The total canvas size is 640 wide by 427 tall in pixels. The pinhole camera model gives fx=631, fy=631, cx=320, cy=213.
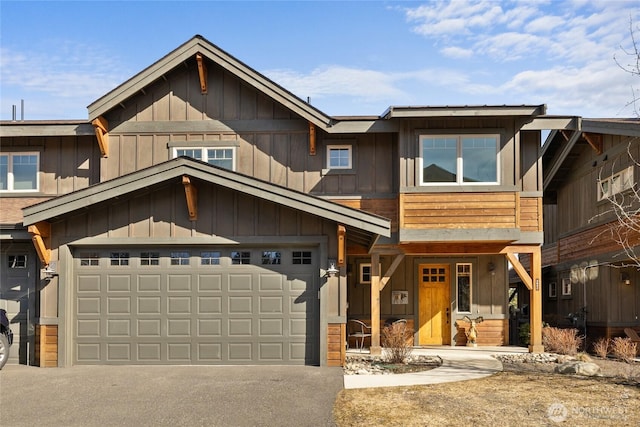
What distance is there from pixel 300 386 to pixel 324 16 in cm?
804

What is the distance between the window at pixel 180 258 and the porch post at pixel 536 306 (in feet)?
28.9

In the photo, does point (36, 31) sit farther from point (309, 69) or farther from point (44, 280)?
point (309, 69)

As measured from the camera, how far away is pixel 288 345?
1313 cm

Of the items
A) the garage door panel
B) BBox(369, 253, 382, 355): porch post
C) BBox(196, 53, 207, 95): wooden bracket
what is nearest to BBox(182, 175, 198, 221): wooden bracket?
the garage door panel

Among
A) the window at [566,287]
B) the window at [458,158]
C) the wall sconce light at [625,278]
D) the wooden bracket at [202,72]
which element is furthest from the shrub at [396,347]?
the window at [566,287]

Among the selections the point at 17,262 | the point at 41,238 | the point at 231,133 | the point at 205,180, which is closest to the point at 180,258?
the point at 205,180

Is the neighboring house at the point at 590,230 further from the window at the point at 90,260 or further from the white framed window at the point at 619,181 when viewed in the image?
the window at the point at 90,260

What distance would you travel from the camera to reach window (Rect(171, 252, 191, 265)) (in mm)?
13414

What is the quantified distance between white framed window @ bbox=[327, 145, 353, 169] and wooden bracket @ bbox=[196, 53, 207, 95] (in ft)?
12.0

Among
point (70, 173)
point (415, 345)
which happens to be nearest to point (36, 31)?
point (70, 173)

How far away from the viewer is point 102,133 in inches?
642

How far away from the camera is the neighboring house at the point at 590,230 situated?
16875 mm

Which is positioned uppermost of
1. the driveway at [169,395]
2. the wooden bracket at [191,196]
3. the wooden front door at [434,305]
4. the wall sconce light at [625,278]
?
the wooden bracket at [191,196]

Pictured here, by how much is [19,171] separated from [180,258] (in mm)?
6378
